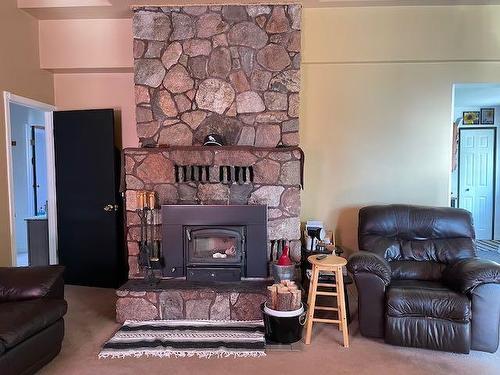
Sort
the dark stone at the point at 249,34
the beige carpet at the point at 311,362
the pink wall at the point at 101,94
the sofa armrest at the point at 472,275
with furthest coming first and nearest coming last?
the pink wall at the point at 101,94 < the dark stone at the point at 249,34 < the sofa armrest at the point at 472,275 < the beige carpet at the point at 311,362

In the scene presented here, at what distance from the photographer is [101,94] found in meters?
4.54

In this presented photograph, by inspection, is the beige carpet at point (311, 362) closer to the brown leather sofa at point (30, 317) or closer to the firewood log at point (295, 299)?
the brown leather sofa at point (30, 317)

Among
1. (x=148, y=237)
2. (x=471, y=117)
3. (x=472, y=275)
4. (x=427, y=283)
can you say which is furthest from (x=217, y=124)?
(x=471, y=117)

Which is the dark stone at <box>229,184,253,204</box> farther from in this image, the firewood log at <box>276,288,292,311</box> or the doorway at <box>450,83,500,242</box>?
the doorway at <box>450,83,500,242</box>

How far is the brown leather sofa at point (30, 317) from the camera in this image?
2.26 metres

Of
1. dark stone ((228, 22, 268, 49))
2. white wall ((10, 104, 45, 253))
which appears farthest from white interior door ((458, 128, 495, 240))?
white wall ((10, 104, 45, 253))

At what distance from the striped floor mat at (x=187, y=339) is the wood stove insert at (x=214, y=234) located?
1.58 ft

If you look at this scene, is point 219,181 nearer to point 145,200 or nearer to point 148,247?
point 145,200

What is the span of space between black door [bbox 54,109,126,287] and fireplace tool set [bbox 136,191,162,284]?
0.86 meters

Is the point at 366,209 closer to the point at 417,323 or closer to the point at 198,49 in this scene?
the point at 417,323

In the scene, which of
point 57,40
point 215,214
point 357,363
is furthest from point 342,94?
point 57,40

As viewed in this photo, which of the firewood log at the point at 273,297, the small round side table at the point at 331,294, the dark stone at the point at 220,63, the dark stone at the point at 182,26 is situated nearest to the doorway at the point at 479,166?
the small round side table at the point at 331,294

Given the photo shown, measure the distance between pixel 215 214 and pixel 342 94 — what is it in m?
1.97

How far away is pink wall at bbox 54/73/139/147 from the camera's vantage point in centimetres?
451
